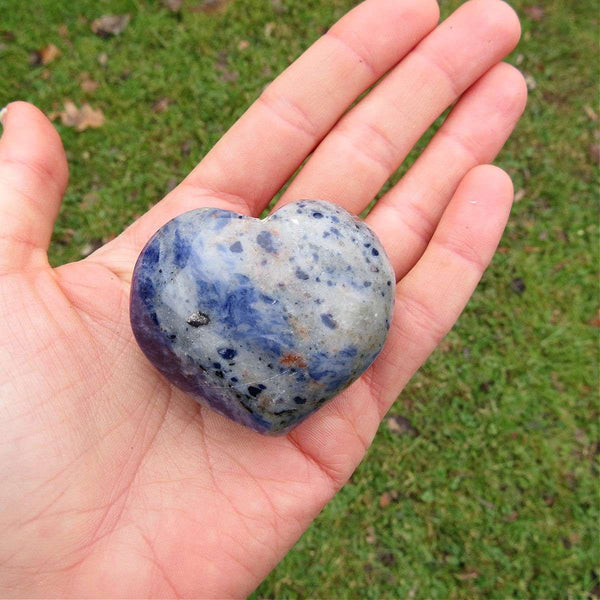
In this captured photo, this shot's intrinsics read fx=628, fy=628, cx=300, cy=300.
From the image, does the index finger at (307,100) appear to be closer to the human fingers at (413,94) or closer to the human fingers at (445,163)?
the human fingers at (413,94)

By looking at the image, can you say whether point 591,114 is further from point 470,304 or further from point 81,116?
point 81,116

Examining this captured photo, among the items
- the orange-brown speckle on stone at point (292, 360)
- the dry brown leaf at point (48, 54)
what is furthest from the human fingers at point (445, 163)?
the dry brown leaf at point (48, 54)

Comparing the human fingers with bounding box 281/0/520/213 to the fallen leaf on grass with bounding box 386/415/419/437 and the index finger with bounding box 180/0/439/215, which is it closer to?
the index finger with bounding box 180/0/439/215

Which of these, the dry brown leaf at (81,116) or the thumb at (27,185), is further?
the dry brown leaf at (81,116)

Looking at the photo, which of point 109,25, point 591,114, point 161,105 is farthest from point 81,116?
point 591,114

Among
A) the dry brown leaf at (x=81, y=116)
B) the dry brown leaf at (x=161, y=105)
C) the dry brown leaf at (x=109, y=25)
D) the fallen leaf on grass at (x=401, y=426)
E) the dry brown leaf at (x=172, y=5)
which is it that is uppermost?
the dry brown leaf at (x=172, y=5)

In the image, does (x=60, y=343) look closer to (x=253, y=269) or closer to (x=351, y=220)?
(x=253, y=269)
